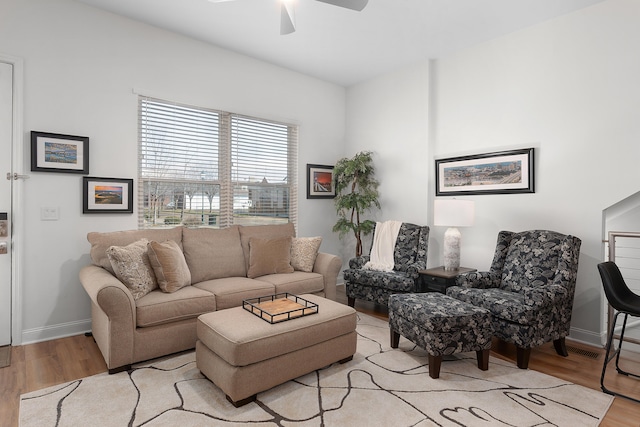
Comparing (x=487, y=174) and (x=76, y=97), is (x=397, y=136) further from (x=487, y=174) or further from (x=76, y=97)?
(x=76, y=97)

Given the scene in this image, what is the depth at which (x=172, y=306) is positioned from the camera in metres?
2.84

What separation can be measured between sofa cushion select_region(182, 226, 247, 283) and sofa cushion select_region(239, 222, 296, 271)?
2.9 inches

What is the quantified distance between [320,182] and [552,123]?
115 inches

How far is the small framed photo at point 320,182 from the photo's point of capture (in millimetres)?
5227

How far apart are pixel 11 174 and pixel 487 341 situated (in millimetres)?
4030

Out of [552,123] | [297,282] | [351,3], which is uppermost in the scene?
[351,3]

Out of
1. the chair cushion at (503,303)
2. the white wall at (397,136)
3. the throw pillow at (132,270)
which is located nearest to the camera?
the chair cushion at (503,303)

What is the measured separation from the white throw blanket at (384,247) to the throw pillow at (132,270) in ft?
7.85

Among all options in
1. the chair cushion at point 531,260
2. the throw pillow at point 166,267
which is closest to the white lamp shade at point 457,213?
the chair cushion at point 531,260

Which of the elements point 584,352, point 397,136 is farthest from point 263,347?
point 397,136

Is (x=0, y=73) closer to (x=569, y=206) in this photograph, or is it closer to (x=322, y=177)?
(x=322, y=177)

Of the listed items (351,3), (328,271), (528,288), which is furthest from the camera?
(328,271)

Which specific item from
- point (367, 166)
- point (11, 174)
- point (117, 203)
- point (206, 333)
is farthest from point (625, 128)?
point (11, 174)

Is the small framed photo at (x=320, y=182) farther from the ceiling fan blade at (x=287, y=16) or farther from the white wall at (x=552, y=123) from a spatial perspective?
the ceiling fan blade at (x=287, y=16)
